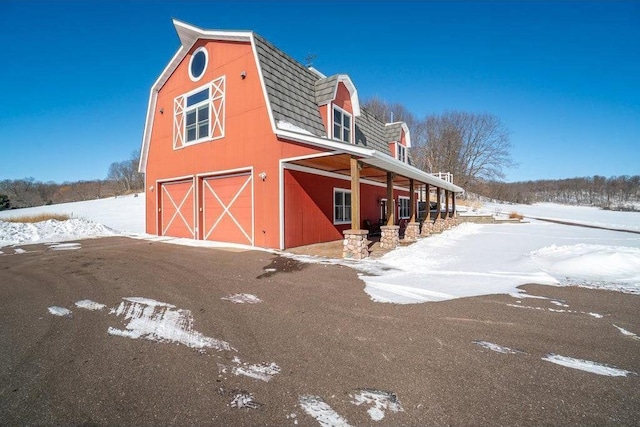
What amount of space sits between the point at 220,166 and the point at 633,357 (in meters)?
11.4

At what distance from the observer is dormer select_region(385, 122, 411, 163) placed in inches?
715

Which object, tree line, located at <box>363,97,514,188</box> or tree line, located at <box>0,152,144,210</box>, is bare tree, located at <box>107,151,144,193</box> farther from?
tree line, located at <box>363,97,514,188</box>

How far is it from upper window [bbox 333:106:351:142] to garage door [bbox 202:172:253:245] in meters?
4.39

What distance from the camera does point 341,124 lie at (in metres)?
12.6

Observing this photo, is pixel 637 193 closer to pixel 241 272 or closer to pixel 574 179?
pixel 574 179

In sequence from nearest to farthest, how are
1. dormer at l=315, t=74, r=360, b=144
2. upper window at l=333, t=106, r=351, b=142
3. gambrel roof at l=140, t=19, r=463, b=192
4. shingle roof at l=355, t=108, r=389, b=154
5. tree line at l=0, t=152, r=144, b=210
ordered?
gambrel roof at l=140, t=19, r=463, b=192 → dormer at l=315, t=74, r=360, b=144 → upper window at l=333, t=106, r=351, b=142 → shingle roof at l=355, t=108, r=389, b=154 → tree line at l=0, t=152, r=144, b=210

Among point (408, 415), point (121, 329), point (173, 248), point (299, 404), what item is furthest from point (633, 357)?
point (173, 248)

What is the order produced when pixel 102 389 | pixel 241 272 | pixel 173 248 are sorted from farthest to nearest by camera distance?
pixel 173 248, pixel 241 272, pixel 102 389

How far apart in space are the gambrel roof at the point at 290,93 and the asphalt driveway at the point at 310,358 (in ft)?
16.7

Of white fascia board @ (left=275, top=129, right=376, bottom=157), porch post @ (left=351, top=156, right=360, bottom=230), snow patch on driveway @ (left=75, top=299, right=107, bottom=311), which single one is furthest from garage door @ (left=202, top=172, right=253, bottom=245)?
snow patch on driveway @ (left=75, top=299, right=107, bottom=311)

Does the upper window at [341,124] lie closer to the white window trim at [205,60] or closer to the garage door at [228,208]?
the garage door at [228,208]

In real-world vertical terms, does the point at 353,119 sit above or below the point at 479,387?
above

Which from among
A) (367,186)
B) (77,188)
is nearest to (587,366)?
(367,186)

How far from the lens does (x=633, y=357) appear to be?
286 cm
